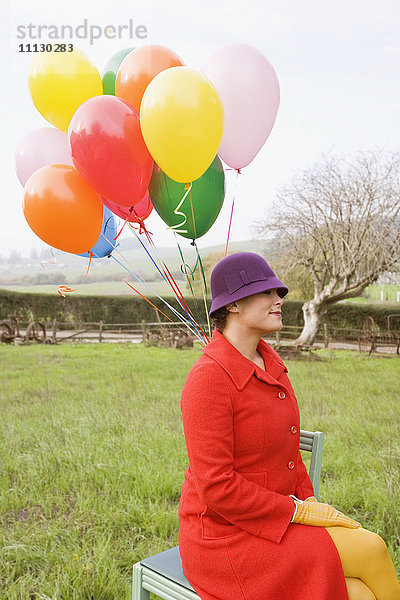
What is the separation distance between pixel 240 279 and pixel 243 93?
0.99 metres

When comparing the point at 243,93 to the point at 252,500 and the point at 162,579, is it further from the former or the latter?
the point at 162,579

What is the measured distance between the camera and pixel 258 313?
1696mm

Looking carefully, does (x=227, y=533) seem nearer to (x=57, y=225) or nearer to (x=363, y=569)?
(x=363, y=569)

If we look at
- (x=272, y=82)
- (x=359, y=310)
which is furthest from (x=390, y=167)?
(x=272, y=82)

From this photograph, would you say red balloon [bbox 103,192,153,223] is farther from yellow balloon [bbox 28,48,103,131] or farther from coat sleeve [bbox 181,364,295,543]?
coat sleeve [bbox 181,364,295,543]

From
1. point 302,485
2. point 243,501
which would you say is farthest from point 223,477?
point 302,485

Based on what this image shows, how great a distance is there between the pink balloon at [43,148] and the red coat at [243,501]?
1.37 m

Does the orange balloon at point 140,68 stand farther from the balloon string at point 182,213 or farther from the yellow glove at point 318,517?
the yellow glove at point 318,517

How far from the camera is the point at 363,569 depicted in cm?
149

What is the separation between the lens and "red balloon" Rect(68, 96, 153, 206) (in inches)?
77.6

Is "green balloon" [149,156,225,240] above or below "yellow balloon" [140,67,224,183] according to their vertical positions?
below

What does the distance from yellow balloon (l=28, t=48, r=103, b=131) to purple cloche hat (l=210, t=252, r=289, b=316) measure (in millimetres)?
1143

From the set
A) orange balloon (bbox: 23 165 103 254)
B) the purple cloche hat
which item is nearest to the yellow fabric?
the purple cloche hat

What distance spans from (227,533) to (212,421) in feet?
1.10
